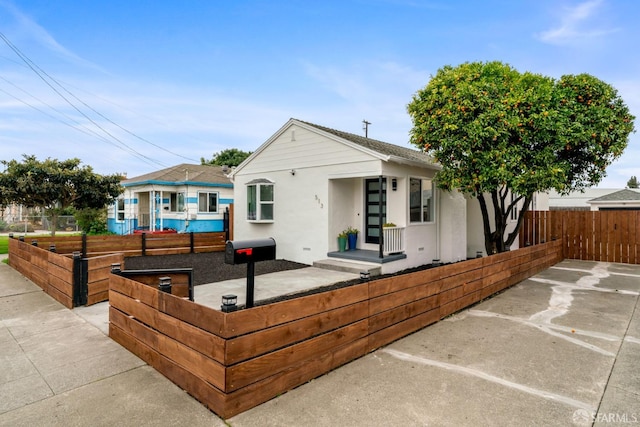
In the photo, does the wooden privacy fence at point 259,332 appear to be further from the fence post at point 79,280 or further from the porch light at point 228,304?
the fence post at point 79,280

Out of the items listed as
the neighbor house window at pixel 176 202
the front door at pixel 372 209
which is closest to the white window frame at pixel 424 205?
the front door at pixel 372 209

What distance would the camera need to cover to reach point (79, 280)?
575 cm

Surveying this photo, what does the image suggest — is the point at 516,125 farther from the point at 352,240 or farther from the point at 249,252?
the point at 249,252

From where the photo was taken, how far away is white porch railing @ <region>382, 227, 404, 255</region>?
A: 8.86 meters

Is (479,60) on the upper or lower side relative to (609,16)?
lower

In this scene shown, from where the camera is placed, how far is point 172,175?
19141mm

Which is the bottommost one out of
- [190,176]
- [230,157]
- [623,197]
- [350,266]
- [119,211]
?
[350,266]

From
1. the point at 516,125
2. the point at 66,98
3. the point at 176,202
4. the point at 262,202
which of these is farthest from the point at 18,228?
the point at 516,125

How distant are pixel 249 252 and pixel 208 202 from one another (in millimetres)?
15264

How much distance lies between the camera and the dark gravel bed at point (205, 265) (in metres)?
8.25

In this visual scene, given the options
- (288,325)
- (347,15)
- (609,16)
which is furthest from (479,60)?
(288,325)

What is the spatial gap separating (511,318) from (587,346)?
1.16 meters

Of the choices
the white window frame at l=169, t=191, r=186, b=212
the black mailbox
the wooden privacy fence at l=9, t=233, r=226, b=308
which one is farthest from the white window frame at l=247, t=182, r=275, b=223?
the white window frame at l=169, t=191, r=186, b=212

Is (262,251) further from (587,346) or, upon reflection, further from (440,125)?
(440,125)
